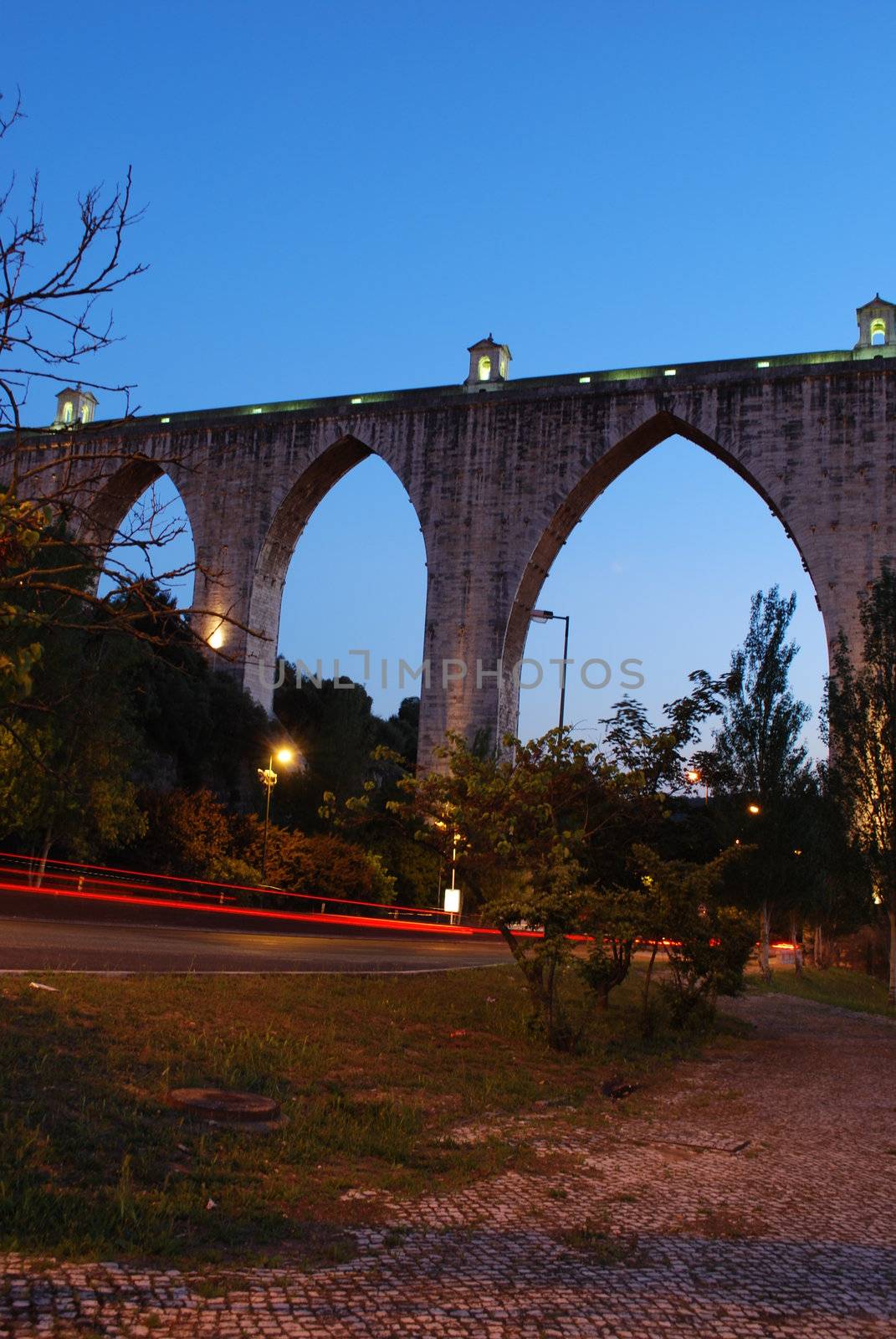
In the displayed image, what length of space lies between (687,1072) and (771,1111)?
5.12 feet

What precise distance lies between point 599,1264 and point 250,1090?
2.54 metres

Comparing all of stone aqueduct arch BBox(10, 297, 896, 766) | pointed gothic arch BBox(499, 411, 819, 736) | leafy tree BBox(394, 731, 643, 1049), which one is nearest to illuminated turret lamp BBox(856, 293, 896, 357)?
stone aqueduct arch BBox(10, 297, 896, 766)

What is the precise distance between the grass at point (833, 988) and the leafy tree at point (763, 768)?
781 millimetres

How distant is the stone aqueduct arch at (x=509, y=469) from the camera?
29266 millimetres

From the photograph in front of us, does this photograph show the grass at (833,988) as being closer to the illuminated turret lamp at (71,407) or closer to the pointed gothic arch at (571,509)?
the pointed gothic arch at (571,509)

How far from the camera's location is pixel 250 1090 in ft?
19.9

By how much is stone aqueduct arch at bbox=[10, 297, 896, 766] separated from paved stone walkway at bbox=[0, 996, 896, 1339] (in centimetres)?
2298

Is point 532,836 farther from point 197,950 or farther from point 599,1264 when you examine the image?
Answer: point 599,1264

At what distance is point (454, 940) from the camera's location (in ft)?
73.1

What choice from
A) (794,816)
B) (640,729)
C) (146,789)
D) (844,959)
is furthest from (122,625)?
(844,959)

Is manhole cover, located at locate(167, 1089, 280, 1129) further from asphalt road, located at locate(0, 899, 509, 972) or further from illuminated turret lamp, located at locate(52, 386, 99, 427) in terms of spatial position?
illuminated turret lamp, located at locate(52, 386, 99, 427)

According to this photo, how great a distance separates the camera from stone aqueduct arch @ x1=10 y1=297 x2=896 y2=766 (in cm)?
2927

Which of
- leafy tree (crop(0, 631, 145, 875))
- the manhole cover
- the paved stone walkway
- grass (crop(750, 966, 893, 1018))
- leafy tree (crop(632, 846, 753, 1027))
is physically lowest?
grass (crop(750, 966, 893, 1018))

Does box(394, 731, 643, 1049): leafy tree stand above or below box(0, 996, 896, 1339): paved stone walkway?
above
